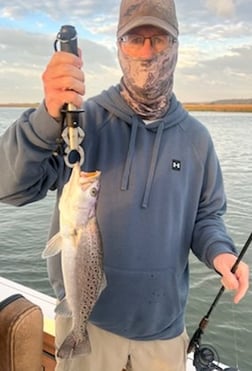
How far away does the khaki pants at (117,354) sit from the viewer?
192 centimetres

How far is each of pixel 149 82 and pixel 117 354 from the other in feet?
3.81

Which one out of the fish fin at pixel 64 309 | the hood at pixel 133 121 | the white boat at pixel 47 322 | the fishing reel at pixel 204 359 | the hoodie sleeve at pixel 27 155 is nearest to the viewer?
the hoodie sleeve at pixel 27 155

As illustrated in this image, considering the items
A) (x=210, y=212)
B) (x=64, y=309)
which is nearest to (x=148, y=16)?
(x=210, y=212)

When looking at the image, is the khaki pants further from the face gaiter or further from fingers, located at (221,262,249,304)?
the face gaiter

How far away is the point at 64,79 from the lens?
1.25 metres

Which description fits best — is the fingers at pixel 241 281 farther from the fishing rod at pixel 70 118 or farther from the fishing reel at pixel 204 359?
the fishing rod at pixel 70 118

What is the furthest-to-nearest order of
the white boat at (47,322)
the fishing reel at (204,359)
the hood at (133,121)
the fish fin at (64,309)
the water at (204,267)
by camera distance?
1. the water at (204,267)
2. the white boat at (47,322)
3. the fishing reel at (204,359)
4. the hood at (133,121)
5. the fish fin at (64,309)

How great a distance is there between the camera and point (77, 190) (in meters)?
1.42

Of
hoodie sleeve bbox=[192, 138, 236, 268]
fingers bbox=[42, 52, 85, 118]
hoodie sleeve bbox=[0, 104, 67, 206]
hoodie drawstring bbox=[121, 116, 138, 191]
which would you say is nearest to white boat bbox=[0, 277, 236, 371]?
hoodie sleeve bbox=[192, 138, 236, 268]

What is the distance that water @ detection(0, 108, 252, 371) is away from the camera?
470cm

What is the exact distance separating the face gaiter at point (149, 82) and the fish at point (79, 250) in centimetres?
55

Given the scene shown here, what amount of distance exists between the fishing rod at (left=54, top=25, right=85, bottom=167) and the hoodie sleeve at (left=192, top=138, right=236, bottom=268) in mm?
794

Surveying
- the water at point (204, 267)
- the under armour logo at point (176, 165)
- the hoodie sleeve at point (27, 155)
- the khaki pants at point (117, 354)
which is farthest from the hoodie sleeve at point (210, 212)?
the water at point (204, 267)

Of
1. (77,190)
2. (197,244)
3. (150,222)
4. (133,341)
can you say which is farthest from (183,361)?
(77,190)
